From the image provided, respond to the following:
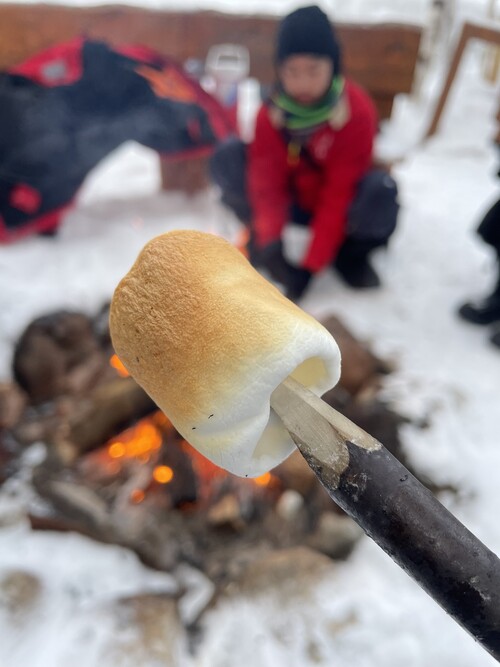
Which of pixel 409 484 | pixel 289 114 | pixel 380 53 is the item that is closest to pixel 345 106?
pixel 289 114

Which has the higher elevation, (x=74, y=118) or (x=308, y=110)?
(x=308, y=110)

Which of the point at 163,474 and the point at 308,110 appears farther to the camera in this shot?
the point at 308,110

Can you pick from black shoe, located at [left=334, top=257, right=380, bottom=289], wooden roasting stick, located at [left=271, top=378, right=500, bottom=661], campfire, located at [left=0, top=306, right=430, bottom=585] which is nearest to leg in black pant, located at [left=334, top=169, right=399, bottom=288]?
black shoe, located at [left=334, top=257, right=380, bottom=289]

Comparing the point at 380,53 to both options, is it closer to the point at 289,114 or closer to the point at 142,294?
the point at 289,114

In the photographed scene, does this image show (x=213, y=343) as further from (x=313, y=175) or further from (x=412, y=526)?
(x=313, y=175)

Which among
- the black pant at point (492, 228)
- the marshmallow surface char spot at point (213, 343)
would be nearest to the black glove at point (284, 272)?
the black pant at point (492, 228)

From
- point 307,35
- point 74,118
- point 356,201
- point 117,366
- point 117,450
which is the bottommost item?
point 117,450

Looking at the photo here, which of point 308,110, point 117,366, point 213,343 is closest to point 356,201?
point 308,110
